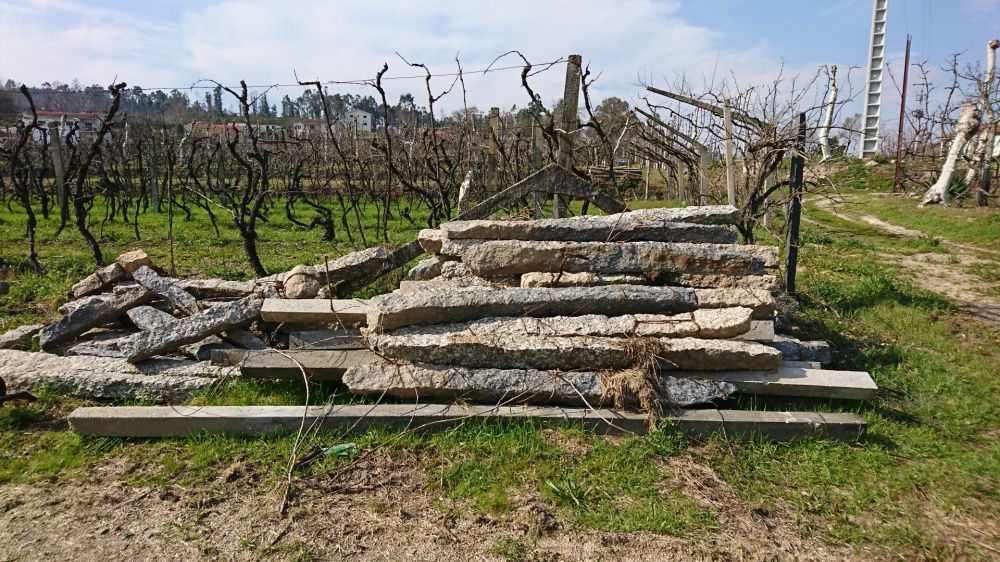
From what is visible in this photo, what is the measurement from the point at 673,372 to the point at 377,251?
3.07m

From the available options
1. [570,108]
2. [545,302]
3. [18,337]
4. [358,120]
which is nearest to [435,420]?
[545,302]

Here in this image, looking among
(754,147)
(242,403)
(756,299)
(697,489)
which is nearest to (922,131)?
(754,147)

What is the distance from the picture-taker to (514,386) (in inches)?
153

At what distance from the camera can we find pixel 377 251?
5.68m

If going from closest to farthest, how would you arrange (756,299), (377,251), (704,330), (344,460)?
(344,460) → (704,330) → (756,299) → (377,251)

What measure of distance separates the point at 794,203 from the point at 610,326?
3185 millimetres

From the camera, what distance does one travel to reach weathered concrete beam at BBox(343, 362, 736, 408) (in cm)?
385

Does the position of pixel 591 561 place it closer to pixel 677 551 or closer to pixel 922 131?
pixel 677 551

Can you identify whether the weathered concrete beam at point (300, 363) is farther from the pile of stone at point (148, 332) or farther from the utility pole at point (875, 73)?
the utility pole at point (875, 73)

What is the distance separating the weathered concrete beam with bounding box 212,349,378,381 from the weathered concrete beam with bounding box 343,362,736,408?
0.26 m

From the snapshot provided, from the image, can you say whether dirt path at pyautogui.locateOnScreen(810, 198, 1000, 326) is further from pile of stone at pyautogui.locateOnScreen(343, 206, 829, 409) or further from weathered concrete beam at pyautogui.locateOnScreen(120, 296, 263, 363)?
weathered concrete beam at pyautogui.locateOnScreen(120, 296, 263, 363)

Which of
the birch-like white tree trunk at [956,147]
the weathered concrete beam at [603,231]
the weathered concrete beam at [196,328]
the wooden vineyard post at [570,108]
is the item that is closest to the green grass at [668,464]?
the weathered concrete beam at [196,328]

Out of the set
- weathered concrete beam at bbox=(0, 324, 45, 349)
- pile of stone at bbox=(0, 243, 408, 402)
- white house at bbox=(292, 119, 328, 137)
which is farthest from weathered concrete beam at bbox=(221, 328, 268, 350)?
white house at bbox=(292, 119, 328, 137)

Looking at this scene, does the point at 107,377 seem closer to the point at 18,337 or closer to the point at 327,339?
the point at 18,337
